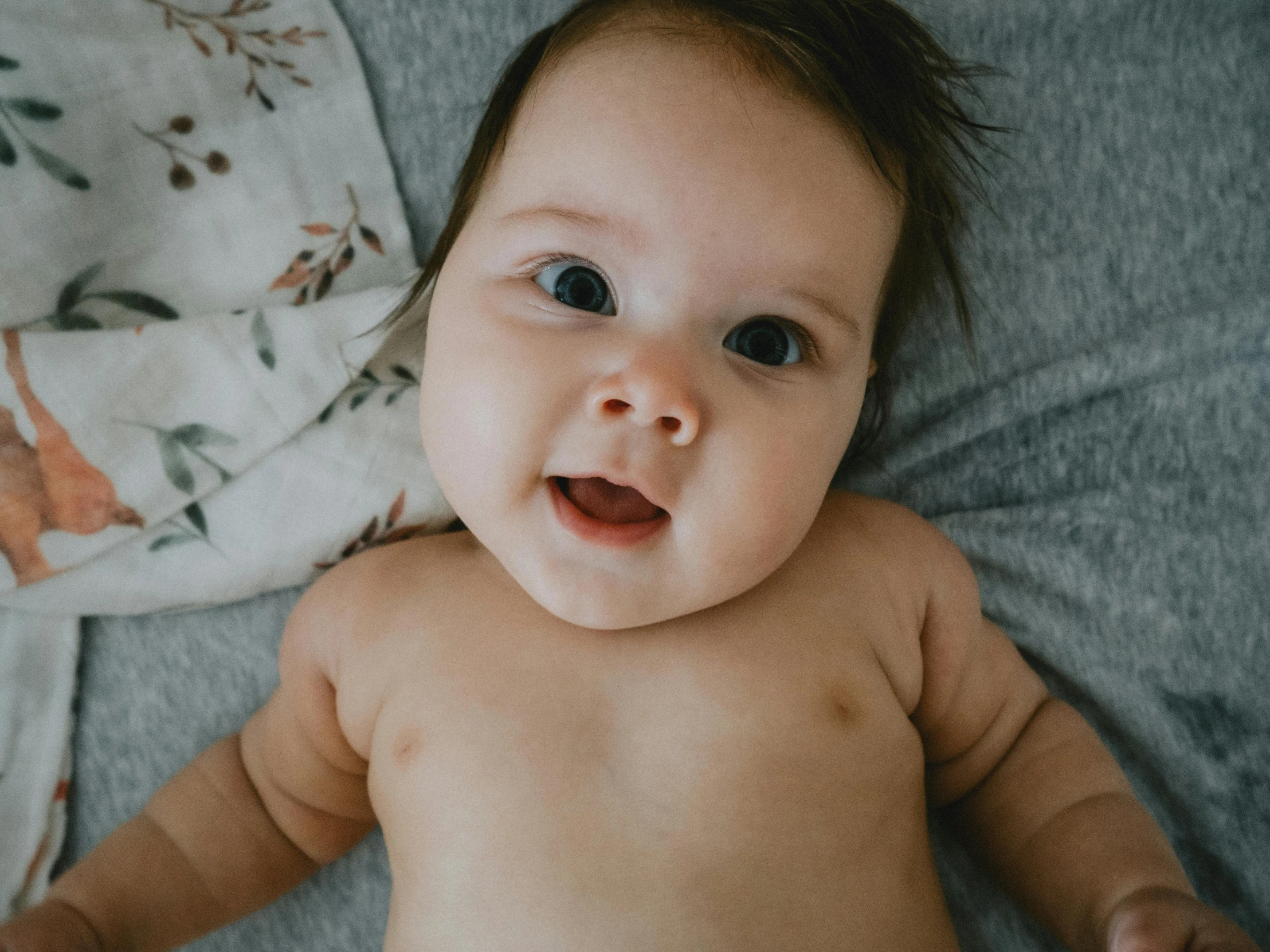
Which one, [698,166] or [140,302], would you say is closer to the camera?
[698,166]

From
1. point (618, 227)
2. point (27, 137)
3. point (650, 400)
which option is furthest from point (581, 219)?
point (27, 137)

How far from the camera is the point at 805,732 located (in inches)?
33.5

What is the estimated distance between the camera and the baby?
2.50 ft

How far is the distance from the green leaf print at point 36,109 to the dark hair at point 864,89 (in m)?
0.41

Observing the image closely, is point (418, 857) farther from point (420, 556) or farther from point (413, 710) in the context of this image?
point (420, 556)

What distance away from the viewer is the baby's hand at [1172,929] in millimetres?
749

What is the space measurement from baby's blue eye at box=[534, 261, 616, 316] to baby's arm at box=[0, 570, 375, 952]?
1.40 feet

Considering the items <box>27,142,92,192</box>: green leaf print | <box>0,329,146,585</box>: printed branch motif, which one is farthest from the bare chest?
<box>27,142,92,192</box>: green leaf print

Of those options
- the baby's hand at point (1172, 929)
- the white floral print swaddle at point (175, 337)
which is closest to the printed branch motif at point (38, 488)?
the white floral print swaddle at point (175, 337)

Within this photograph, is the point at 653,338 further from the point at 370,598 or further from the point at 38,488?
the point at 38,488

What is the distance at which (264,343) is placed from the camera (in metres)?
1.06

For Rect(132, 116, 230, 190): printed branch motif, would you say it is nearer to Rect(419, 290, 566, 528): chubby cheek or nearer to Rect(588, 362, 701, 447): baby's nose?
Rect(419, 290, 566, 528): chubby cheek

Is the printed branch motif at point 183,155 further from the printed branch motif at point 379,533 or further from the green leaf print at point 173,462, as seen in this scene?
the printed branch motif at point 379,533

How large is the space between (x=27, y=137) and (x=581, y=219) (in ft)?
2.16
